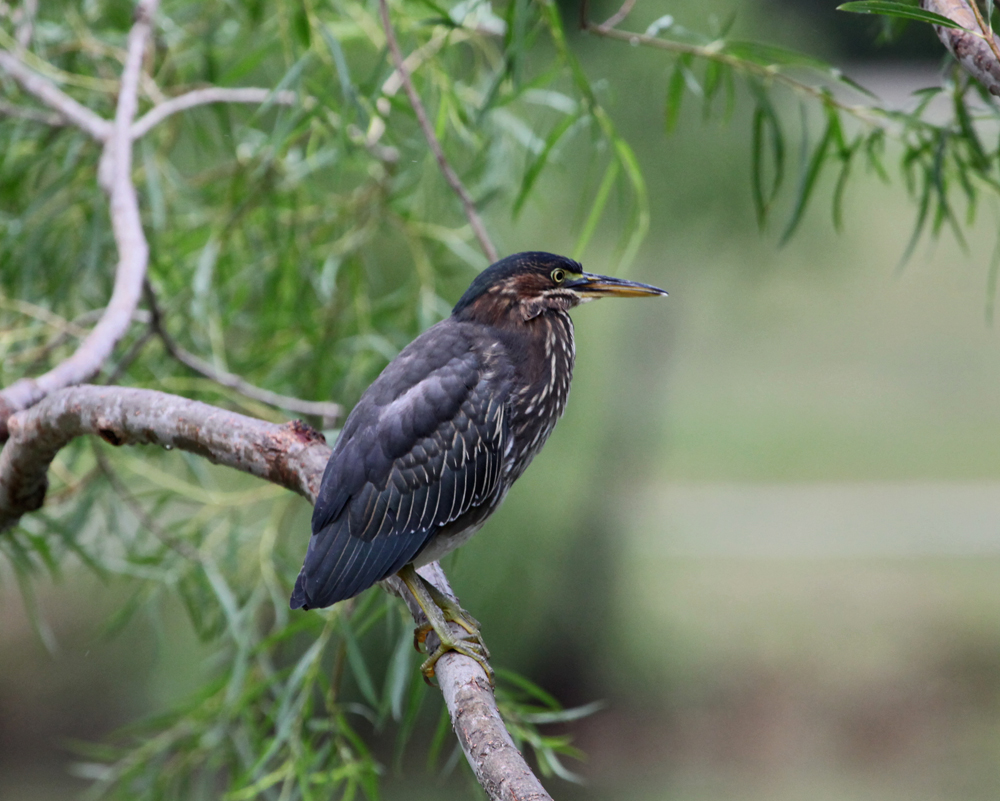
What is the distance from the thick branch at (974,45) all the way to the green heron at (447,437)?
0.58 metres

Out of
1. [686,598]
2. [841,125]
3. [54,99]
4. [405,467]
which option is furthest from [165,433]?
[686,598]

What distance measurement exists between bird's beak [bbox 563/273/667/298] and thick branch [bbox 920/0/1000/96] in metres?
0.58

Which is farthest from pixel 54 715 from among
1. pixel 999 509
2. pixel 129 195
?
pixel 999 509

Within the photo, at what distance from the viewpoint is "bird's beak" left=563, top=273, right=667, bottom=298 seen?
1463mm

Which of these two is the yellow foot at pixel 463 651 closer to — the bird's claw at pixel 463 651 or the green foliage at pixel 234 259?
the bird's claw at pixel 463 651

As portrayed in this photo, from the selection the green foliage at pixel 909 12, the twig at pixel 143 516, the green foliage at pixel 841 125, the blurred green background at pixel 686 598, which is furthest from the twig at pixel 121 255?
the green foliage at pixel 909 12

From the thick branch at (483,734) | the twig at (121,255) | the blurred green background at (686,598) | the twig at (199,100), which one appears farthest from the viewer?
the blurred green background at (686,598)

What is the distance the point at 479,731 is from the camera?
36.4 inches

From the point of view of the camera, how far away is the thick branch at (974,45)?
85cm

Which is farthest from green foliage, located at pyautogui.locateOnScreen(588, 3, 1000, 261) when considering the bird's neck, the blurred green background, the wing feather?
the blurred green background

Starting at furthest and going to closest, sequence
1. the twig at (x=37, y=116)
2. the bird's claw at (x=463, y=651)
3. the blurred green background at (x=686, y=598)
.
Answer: the blurred green background at (x=686, y=598) < the twig at (x=37, y=116) < the bird's claw at (x=463, y=651)

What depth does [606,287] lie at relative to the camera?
1495 millimetres

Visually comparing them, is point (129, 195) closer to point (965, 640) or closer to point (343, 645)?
point (343, 645)

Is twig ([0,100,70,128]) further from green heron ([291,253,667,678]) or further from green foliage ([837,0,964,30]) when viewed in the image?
green foliage ([837,0,964,30])
